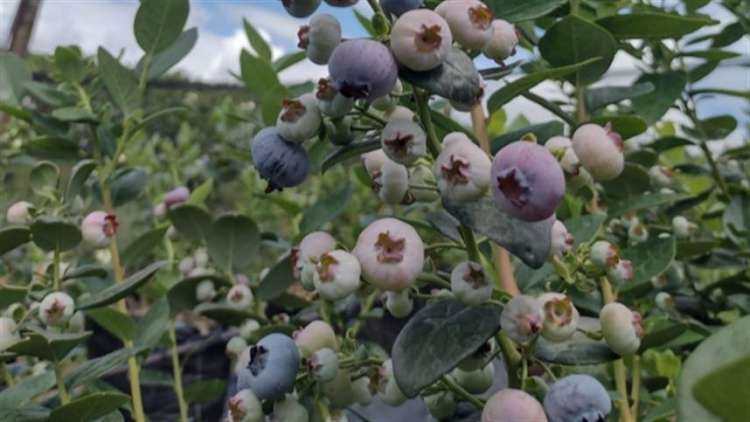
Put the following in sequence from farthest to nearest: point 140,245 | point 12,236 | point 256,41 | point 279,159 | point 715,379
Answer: point 256,41 → point 140,245 → point 12,236 → point 279,159 → point 715,379

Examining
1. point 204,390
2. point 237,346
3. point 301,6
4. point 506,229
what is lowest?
point 204,390

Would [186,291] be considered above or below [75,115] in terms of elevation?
below

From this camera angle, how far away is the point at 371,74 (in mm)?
398

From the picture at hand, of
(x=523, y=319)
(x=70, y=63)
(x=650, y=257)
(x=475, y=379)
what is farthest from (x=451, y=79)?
(x=70, y=63)

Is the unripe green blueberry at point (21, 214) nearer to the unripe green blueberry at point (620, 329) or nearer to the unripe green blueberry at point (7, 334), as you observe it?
the unripe green blueberry at point (7, 334)

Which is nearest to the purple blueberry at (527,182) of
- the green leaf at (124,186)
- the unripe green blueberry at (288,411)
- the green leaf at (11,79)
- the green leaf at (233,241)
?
the unripe green blueberry at (288,411)

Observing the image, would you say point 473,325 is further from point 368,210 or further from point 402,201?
point 368,210

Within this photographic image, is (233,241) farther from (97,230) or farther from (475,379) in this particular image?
(475,379)

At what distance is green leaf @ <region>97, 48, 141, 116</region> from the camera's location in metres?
0.86

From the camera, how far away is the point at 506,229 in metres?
0.43

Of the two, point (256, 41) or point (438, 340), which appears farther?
point (256, 41)

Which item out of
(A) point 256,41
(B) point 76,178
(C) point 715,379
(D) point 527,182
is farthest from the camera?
(A) point 256,41

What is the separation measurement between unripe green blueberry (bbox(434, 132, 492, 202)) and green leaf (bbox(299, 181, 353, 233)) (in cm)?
45

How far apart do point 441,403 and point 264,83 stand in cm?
44
